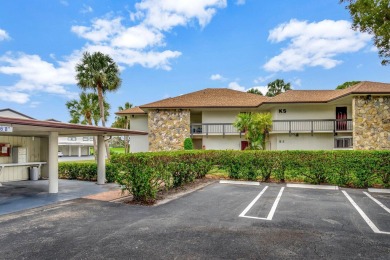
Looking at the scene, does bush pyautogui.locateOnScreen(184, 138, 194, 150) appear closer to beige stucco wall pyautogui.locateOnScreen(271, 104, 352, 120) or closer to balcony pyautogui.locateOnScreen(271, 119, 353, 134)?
balcony pyautogui.locateOnScreen(271, 119, 353, 134)

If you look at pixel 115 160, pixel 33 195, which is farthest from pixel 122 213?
pixel 33 195

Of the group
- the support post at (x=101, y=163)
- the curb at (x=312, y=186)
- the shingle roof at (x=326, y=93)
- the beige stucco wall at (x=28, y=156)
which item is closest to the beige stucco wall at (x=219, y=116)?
the shingle roof at (x=326, y=93)

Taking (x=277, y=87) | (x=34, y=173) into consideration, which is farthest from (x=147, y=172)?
(x=277, y=87)

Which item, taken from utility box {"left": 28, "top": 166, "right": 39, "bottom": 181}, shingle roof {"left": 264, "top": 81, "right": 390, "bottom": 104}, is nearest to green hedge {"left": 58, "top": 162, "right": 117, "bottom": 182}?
utility box {"left": 28, "top": 166, "right": 39, "bottom": 181}

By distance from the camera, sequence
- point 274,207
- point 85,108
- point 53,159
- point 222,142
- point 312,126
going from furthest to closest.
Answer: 1. point 85,108
2. point 222,142
3. point 312,126
4. point 53,159
5. point 274,207

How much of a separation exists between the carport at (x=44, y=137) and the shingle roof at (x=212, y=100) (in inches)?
399

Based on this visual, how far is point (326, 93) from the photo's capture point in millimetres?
24609

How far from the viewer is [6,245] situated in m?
4.90

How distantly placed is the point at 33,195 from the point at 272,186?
10074 mm

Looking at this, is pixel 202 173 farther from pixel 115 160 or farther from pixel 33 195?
pixel 33 195

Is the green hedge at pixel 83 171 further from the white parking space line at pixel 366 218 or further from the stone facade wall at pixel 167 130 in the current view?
the white parking space line at pixel 366 218

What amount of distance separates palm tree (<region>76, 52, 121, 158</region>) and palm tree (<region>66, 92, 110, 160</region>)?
11.2ft

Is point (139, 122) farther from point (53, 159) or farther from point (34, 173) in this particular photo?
point (53, 159)

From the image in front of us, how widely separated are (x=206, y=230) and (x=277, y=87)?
4014 centimetres
